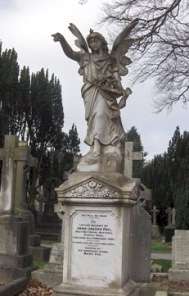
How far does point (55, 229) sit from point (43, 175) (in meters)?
9.54

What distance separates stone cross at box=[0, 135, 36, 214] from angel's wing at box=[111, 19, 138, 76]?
565cm

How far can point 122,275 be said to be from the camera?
6.89m

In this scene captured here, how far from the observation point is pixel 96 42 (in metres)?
7.67

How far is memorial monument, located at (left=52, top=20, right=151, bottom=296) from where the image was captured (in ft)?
22.6

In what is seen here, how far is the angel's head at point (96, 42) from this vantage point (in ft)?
25.1

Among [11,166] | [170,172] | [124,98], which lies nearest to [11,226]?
[11,166]

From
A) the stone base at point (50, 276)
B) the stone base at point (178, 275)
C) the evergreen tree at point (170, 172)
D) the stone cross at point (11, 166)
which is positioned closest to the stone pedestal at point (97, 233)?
the stone base at point (50, 276)

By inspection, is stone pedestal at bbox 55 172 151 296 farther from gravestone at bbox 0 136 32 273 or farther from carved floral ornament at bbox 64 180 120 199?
gravestone at bbox 0 136 32 273

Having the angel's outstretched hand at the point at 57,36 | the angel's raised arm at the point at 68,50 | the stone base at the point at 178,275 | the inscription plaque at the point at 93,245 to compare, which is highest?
the angel's outstretched hand at the point at 57,36

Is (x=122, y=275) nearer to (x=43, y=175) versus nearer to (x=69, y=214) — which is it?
(x=69, y=214)

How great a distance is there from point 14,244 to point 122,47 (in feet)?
18.5

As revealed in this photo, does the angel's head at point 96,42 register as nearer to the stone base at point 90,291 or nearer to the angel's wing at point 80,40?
the angel's wing at point 80,40

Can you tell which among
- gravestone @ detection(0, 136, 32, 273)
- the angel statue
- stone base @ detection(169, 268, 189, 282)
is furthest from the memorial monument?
stone base @ detection(169, 268, 189, 282)

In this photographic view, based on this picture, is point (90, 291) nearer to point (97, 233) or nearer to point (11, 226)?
point (97, 233)
